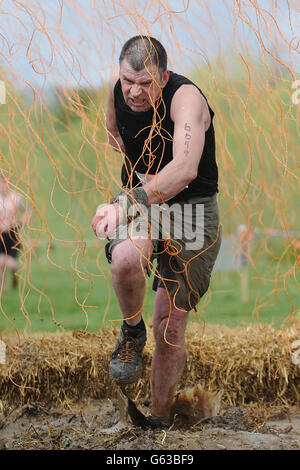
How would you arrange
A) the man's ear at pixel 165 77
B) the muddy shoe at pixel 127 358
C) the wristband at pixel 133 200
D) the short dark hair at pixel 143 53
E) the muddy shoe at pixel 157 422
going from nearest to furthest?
the wristband at pixel 133 200 → the short dark hair at pixel 143 53 → the man's ear at pixel 165 77 → the muddy shoe at pixel 127 358 → the muddy shoe at pixel 157 422

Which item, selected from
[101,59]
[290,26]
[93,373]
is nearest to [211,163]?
[290,26]

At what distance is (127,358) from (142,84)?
1332 millimetres

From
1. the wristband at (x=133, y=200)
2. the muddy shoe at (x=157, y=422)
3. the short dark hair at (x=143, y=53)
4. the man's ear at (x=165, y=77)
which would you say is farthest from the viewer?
the muddy shoe at (x=157, y=422)

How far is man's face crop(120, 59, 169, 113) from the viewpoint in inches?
107

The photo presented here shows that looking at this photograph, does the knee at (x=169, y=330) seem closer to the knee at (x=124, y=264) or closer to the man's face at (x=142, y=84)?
the knee at (x=124, y=264)

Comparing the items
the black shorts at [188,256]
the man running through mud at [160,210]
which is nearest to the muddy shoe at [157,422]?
the man running through mud at [160,210]

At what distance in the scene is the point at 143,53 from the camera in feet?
8.91

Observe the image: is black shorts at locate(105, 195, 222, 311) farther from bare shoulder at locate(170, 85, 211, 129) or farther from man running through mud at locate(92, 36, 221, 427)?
bare shoulder at locate(170, 85, 211, 129)

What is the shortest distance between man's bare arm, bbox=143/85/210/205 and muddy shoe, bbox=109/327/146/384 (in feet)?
2.52

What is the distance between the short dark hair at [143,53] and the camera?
8.87 ft

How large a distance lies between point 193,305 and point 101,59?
1688 mm

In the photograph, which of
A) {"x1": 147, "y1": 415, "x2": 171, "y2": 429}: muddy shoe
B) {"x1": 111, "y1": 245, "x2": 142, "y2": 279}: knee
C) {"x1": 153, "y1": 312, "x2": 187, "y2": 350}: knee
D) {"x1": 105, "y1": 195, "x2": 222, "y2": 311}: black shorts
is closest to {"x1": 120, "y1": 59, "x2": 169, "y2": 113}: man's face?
{"x1": 105, "y1": 195, "x2": 222, "y2": 311}: black shorts

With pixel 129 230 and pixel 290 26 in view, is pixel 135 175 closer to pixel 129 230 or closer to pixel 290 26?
pixel 129 230

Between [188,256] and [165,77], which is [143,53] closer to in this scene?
[165,77]
